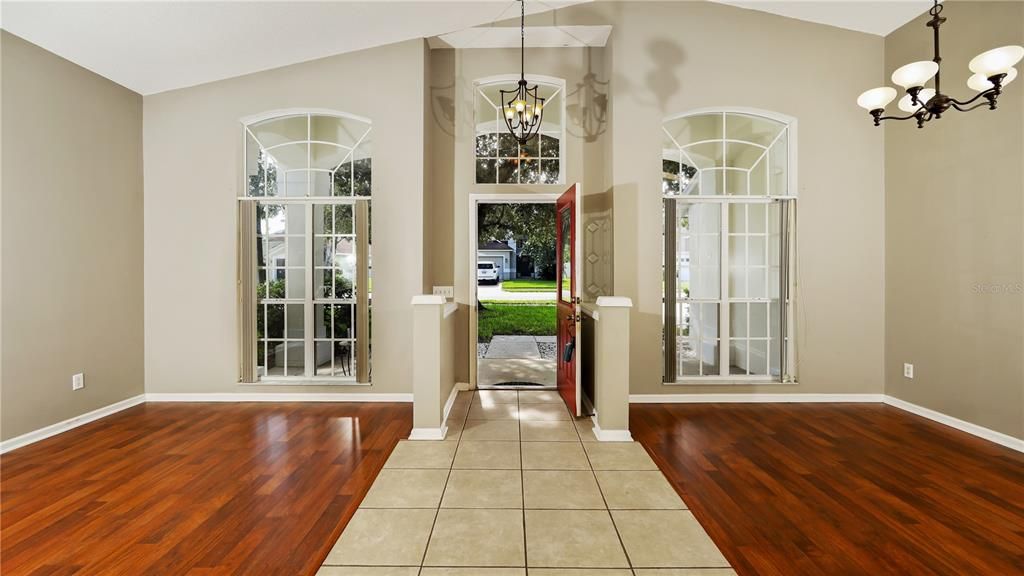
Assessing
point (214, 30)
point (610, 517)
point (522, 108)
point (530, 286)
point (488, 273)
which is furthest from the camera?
point (488, 273)

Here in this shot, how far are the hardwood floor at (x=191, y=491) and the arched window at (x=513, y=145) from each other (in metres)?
2.71

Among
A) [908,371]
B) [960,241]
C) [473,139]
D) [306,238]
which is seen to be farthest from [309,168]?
[908,371]

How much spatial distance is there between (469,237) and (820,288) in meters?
3.59

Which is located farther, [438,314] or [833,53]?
[833,53]

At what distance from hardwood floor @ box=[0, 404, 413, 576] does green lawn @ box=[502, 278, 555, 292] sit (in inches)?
412

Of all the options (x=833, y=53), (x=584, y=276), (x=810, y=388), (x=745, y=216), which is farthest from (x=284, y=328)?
(x=833, y=53)

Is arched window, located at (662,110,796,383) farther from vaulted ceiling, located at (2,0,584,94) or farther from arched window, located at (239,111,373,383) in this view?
arched window, located at (239,111,373,383)

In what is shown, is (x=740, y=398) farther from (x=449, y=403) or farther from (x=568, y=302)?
(x=449, y=403)

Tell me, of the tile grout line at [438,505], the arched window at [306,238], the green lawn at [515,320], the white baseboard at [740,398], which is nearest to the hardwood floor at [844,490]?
the white baseboard at [740,398]

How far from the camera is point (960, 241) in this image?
3.67 metres

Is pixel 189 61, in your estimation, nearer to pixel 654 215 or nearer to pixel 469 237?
pixel 469 237

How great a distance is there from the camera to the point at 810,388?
446cm

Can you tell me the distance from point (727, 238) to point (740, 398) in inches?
63.5

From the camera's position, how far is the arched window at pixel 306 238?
4.51m
